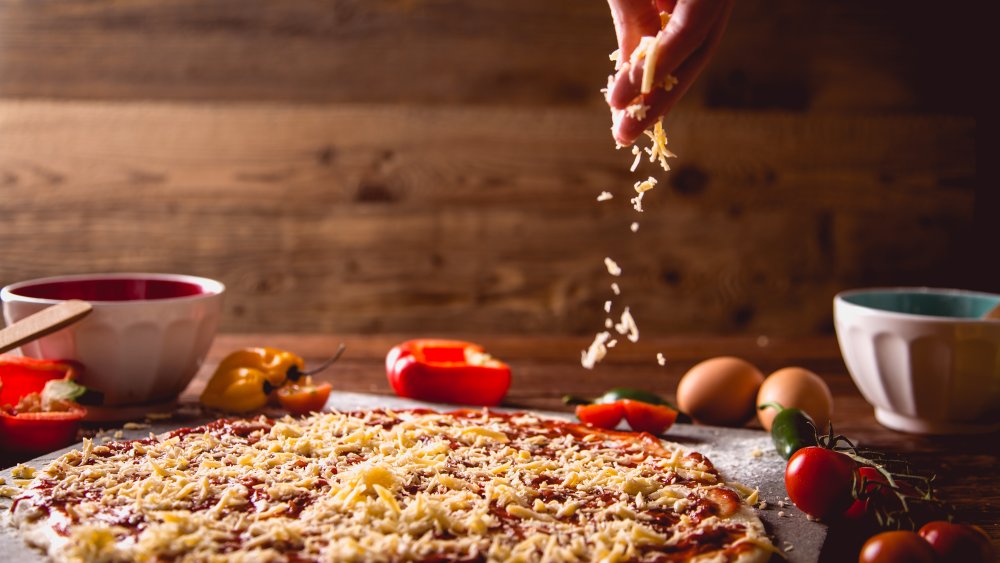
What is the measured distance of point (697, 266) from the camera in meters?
4.25

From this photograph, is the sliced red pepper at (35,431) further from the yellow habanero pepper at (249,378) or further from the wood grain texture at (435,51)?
the wood grain texture at (435,51)

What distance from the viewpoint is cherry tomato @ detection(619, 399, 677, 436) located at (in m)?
2.08

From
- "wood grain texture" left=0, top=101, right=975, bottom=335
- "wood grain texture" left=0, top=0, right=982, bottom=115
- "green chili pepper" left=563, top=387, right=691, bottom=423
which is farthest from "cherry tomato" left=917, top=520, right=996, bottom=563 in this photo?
"wood grain texture" left=0, top=0, right=982, bottom=115

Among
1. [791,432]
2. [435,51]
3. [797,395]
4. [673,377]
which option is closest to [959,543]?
[791,432]

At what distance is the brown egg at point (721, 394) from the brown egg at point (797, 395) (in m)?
0.06

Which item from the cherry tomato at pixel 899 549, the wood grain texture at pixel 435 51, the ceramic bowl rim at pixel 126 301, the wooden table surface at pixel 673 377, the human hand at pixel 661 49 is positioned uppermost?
the wood grain texture at pixel 435 51

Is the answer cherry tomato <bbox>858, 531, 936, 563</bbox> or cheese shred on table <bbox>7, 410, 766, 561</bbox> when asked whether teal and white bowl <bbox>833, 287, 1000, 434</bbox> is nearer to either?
cheese shred on table <bbox>7, 410, 766, 561</bbox>

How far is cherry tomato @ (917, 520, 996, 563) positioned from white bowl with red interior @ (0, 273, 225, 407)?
1548mm

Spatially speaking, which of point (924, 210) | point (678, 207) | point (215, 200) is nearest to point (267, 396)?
point (215, 200)

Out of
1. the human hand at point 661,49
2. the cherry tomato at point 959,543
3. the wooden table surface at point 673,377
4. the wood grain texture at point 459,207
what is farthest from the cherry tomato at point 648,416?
the wood grain texture at point 459,207

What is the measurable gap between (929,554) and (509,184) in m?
3.02

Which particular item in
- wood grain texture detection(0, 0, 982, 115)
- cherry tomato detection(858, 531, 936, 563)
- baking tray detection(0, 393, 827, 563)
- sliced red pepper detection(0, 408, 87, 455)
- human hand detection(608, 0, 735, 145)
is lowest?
baking tray detection(0, 393, 827, 563)

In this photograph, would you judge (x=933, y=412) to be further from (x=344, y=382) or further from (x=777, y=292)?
(x=777, y=292)

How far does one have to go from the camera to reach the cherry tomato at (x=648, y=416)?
6.82ft
